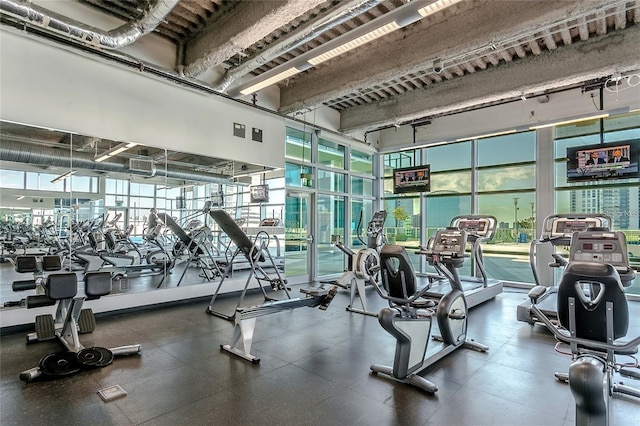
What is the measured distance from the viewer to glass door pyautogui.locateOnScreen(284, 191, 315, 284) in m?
8.19

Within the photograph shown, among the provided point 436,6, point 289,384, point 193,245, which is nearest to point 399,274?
point 289,384

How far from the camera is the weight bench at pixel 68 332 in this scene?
3188mm

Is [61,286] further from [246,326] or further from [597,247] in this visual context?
[597,247]

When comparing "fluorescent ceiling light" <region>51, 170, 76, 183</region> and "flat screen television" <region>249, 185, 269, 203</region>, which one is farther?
"flat screen television" <region>249, 185, 269, 203</region>

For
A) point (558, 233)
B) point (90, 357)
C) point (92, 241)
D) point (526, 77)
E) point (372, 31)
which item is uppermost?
point (526, 77)

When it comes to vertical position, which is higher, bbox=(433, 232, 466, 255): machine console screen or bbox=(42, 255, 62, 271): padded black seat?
bbox=(433, 232, 466, 255): machine console screen

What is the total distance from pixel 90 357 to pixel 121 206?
2809 millimetres

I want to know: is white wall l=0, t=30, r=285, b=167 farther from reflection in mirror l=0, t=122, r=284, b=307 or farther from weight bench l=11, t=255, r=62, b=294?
weight bench l=11, t=255, r=62, b=294

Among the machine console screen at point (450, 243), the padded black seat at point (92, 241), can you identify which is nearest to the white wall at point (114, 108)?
the padded black seat at point (92, 241)

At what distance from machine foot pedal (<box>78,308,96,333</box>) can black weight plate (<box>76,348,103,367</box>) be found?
0.89 meters

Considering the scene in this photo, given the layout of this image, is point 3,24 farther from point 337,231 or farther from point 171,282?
point 337,231

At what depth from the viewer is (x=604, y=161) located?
6.83 m

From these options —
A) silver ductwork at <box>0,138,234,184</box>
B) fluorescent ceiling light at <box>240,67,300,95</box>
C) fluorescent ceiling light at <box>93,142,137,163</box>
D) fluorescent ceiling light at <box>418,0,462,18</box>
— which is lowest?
silver ductwork at <box>0,138,234,184</box>

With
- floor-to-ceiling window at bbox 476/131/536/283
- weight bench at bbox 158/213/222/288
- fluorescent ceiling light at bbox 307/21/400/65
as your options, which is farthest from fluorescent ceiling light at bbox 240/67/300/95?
floor-to-ceiling window at bbox 476/131/536/283
